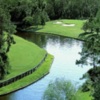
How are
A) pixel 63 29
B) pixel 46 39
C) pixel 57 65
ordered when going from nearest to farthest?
pixel 57 65 → pixel 46 39 → pixel 63 29

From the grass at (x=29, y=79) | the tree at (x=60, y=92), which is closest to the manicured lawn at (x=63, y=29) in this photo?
the grass at (x=29, y=79)

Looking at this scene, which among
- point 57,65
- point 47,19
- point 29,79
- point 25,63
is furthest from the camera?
point 47,19

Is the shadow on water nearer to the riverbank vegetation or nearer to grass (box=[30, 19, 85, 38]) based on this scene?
grass (box=[30, 19, 85, 38])

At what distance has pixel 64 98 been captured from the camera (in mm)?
35000

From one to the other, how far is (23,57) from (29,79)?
1041 centimetres

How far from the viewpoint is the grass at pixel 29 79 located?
50594 mm

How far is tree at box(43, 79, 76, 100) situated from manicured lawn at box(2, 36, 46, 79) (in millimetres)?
18870

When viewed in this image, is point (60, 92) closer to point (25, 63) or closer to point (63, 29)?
point (25, 63)

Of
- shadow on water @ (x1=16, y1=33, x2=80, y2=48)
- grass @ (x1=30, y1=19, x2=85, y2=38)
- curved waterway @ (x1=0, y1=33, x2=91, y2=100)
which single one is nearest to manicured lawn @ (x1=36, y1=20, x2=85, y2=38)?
grass @ (x1=30, y1=19, x2=85, y2=38)

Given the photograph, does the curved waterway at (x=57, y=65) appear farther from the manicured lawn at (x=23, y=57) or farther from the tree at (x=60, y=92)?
the tree at (x=60, y=92)

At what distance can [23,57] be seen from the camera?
6550 centimetres

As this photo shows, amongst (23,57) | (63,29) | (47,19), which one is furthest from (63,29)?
(23,57)

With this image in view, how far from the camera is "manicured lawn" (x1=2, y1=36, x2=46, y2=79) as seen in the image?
5840 centimetres

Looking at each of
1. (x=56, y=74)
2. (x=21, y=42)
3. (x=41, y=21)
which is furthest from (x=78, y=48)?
(x=41, y=21)
